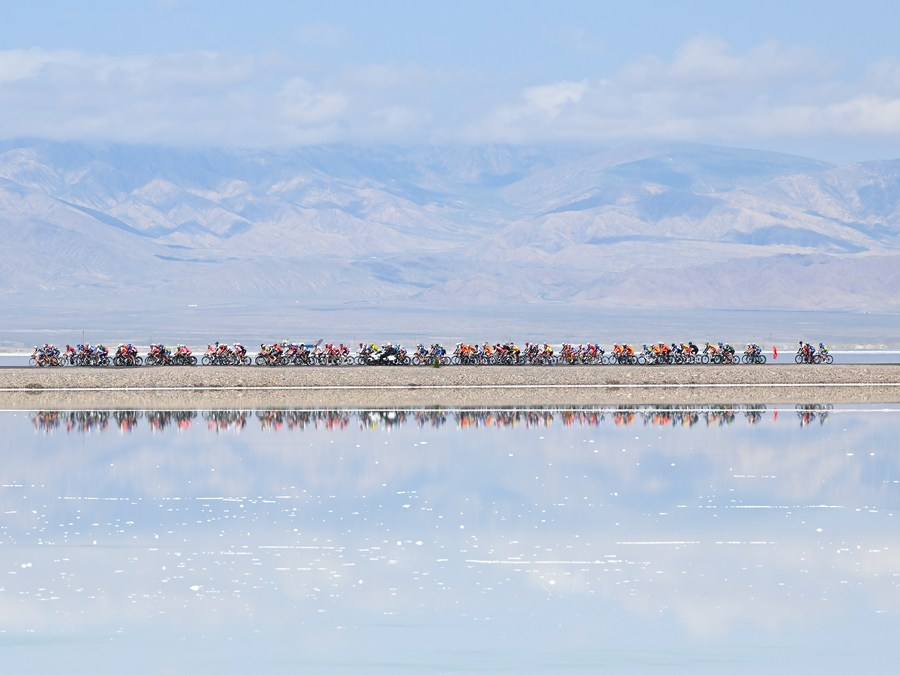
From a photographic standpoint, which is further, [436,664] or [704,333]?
[704,333]

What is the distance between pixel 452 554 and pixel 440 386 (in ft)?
126

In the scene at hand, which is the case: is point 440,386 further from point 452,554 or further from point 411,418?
point 452,554

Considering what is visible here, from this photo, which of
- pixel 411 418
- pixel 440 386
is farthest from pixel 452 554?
pixel 440 386

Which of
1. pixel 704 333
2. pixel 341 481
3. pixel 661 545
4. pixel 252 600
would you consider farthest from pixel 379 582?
pixel 704 333

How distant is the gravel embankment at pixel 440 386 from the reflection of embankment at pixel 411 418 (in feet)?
10.6

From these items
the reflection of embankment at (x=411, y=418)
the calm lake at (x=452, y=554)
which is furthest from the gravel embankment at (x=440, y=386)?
the calm lake at (x=452, y=554)

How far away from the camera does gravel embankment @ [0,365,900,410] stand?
5531cm

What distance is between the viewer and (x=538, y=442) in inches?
1566

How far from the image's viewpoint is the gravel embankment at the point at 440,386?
5531 centimetres

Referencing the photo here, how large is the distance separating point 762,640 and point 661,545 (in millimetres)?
5730

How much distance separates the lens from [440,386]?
6250cm

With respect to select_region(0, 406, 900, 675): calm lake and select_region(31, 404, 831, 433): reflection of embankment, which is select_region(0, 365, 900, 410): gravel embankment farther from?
select_region(0, 406, 900, 675): calm lake

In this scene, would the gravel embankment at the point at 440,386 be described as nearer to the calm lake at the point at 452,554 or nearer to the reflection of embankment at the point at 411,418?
the reflection of embankment at the point at 411,418

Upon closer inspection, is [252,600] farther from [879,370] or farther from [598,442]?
[879,370]
